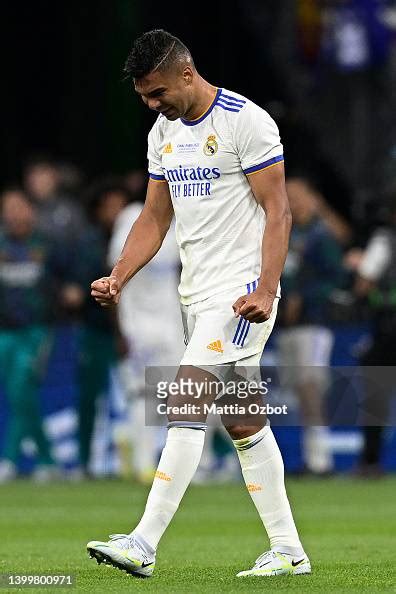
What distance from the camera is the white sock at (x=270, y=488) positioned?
7457mm

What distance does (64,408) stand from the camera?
50.7 feet

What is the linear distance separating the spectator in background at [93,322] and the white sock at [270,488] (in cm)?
→ 745

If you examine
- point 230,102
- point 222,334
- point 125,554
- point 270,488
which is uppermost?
point 230,102

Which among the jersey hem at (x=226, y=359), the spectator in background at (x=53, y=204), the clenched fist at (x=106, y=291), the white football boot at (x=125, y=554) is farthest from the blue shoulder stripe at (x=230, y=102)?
the spectator in background at (x=53, y=204)

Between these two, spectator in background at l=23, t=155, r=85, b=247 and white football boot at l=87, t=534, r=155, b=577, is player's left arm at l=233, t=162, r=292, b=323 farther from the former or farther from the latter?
spectator in background at l=23, t=155, r=85, b=247

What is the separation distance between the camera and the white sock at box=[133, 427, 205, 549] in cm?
722

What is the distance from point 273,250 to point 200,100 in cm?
80

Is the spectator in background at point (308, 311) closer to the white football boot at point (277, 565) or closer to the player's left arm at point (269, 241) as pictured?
the white football boot at point (277, 565)

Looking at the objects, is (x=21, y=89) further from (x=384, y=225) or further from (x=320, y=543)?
(x=320, y=543)

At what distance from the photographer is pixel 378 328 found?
573 inches

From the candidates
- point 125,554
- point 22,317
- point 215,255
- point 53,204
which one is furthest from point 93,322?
point 125,554

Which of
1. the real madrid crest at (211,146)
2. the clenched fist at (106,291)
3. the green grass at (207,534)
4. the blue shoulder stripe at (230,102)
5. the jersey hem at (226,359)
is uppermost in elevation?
the blue shoulder stripe at (230,102)

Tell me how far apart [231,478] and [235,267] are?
778cm

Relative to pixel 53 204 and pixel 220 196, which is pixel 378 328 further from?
pixel 220 196
